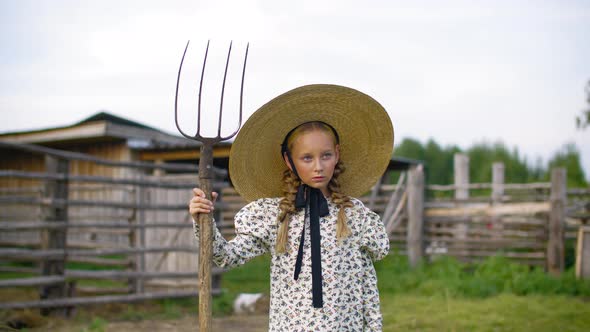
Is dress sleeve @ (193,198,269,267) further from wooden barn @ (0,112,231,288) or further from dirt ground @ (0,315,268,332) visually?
wooden barn @ (0,112,231,288)

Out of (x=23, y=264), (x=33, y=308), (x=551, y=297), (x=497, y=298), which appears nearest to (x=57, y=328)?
(x=33, y=308)

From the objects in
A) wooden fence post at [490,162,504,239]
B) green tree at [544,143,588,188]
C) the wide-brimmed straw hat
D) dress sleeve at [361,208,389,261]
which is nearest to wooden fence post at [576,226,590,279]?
wooden fence post at [490,162,504,239]

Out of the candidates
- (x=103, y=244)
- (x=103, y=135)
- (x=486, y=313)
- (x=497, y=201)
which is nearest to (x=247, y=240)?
(x=486, y=313)

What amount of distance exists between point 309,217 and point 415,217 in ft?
26.5

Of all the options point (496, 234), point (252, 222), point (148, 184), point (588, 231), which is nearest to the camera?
point (252, 222)

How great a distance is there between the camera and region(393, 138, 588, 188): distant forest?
31842mm

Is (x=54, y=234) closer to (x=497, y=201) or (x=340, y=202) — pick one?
(x=340, y=202)

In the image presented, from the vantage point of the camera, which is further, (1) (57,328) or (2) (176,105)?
(1) (57,328)

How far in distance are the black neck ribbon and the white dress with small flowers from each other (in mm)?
36

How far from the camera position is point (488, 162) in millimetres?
39000

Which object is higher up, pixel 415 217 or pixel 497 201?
pixel 497 201

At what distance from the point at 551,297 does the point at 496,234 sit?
112 inches

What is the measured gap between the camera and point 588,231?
900cm

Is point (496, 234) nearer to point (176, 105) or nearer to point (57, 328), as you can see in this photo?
point (57, 328)
